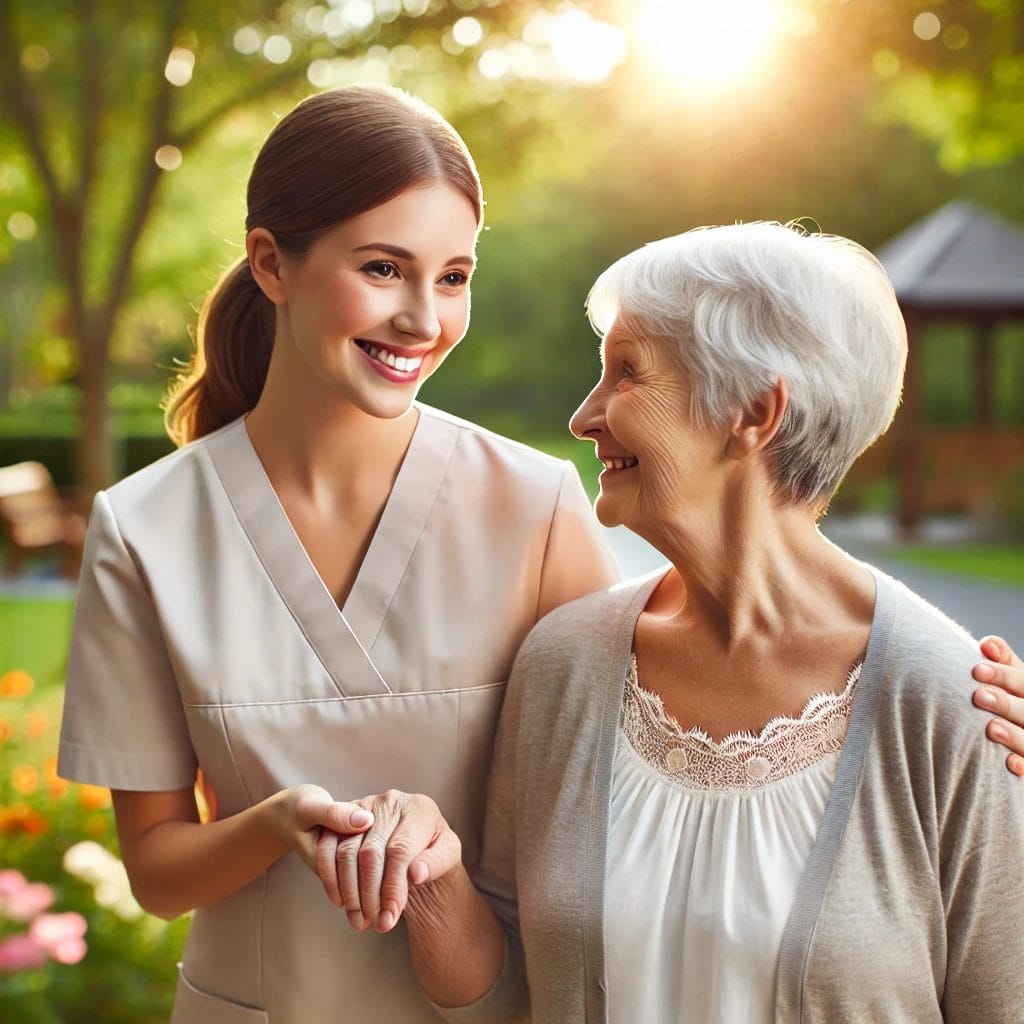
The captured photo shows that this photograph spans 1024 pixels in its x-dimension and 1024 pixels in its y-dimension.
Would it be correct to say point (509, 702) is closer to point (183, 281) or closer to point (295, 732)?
point (295, 732)

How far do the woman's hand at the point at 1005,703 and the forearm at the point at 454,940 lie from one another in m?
0.68

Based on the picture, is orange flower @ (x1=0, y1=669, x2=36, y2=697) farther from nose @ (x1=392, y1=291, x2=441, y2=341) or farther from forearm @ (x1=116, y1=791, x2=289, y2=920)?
nose @ (x1=392, y1=291, x2=441, y2=341)

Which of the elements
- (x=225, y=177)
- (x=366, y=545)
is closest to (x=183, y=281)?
(x=225, y=177)

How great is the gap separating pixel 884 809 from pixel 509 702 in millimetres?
520

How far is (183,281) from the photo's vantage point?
9.98 metres

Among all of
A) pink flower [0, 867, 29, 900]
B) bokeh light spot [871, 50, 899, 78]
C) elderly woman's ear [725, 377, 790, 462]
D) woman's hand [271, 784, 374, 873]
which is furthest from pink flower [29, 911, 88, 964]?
bokeh light spot [871, 50, 899, 78]

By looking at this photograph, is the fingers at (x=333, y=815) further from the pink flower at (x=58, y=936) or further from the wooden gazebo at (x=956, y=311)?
the wooden gazebo at (x=956, y=311)

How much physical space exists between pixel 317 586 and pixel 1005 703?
89 cm

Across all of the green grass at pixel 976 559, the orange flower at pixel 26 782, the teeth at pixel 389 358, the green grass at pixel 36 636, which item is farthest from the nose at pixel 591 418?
the green grass at pixel 976 559

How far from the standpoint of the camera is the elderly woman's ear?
65.6 inches

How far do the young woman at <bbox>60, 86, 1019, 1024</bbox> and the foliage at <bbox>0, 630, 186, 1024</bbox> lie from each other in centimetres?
102

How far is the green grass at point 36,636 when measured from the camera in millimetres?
7793

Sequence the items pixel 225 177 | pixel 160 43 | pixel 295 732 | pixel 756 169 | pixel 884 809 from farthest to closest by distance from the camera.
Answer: pixel 225 177 < pixel 756 169 < pixel 160 43 < pixel 295 732 < pixel 884 809

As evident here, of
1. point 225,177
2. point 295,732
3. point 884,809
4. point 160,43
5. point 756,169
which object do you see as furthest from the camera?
point 225,177
